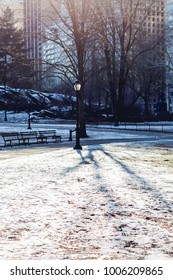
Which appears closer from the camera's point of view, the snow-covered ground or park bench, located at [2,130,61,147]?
the snow-covered ground

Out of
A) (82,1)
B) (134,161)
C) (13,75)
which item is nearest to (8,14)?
(13,75)

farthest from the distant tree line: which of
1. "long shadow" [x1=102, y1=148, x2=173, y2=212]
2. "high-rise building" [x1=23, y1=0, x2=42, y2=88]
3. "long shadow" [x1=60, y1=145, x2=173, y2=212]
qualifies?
"long shadow" [x1=102, y1=148, x2=173, y2=212]

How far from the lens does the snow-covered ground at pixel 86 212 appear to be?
605 cm

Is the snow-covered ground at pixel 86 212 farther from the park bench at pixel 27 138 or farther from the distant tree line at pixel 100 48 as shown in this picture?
the distant tree line at pixel 100 48

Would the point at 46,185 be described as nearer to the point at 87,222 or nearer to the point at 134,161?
the point at 87,222

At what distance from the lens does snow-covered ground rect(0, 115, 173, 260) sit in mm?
6051

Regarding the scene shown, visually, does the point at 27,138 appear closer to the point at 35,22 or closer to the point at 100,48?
the point at 35,22

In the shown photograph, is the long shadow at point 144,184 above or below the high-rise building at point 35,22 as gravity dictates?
below

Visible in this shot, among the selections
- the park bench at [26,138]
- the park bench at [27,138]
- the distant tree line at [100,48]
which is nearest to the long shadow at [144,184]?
the park bench at [27,138]

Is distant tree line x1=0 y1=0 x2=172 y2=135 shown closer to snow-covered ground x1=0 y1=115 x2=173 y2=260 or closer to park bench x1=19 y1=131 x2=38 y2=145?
park bench x1=19 y1=131 x2=38 y2=145

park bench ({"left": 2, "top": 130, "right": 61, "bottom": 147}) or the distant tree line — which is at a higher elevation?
the distant tree line

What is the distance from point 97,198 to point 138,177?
3099mm

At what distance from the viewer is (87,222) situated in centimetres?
746
